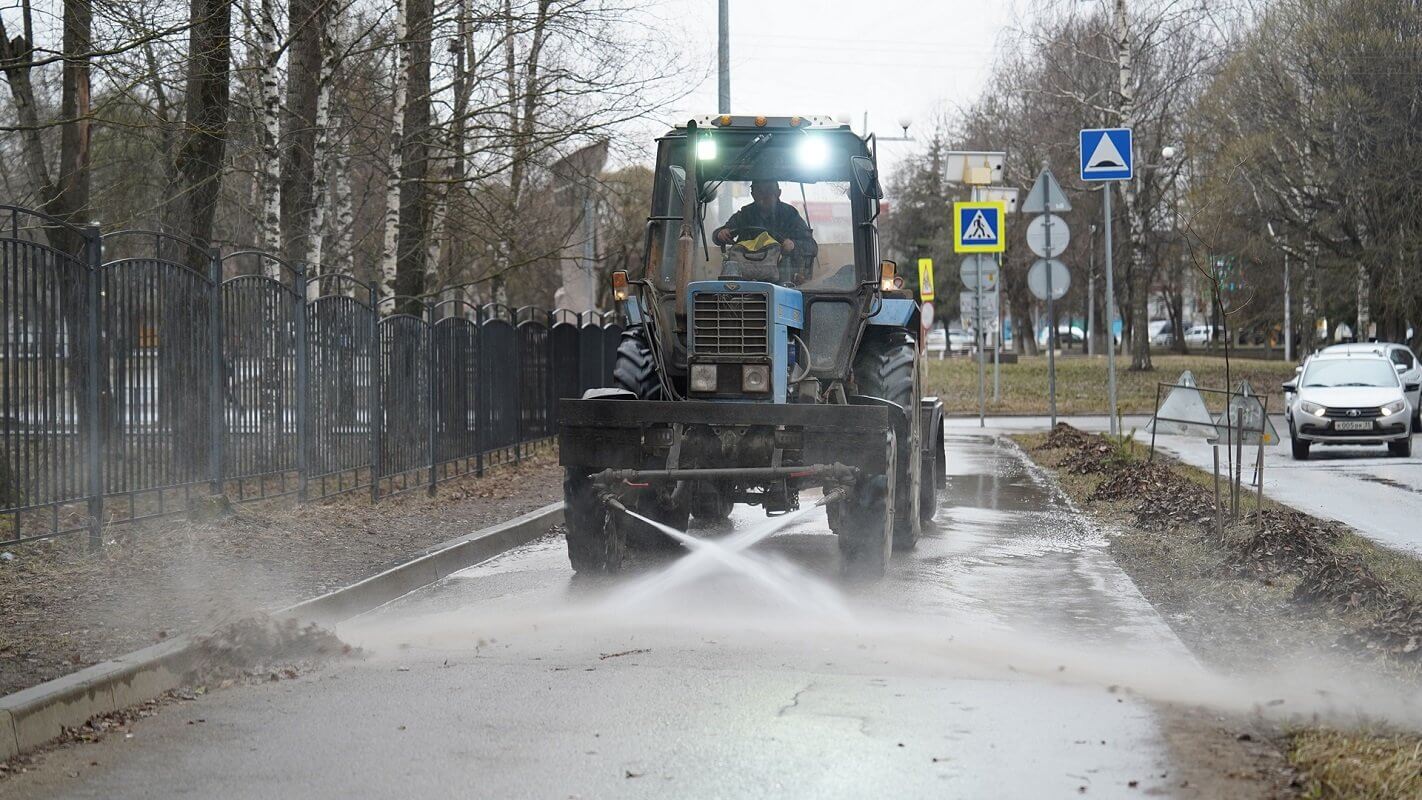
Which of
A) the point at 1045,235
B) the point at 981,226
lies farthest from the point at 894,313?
the point at 981,226

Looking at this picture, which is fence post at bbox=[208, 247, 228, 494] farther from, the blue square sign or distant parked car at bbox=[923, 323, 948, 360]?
distant parked car at bbox=[923, 323, 948, 360]

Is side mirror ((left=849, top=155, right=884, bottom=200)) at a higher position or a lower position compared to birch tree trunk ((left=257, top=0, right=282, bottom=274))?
lower

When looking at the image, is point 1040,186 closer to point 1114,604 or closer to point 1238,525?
point 1238,525

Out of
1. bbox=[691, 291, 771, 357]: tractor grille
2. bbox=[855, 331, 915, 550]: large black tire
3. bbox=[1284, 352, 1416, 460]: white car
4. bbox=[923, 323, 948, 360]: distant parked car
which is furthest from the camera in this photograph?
bbox=[923, 323, 948, 360]: distant parked car

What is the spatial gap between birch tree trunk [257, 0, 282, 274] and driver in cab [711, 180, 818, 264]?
6.58 m

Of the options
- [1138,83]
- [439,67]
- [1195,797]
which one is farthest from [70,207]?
[1138,83]

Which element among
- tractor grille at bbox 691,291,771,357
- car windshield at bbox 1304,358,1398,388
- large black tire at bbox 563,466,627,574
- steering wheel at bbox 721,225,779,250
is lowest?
large black tire at bbox 563,466,627,574

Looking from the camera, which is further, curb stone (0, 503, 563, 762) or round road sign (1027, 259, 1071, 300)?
round road sign (1027, 259, 1071, 300)

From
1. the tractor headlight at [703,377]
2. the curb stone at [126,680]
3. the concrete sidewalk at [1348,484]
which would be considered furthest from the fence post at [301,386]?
the concrete sidewalk at [1348,484]

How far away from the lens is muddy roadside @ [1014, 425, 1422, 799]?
5488 millimetres

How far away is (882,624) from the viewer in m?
8.54

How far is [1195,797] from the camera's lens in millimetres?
5109

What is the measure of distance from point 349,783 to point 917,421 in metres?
7.11

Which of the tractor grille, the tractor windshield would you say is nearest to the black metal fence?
the tractor windshield
